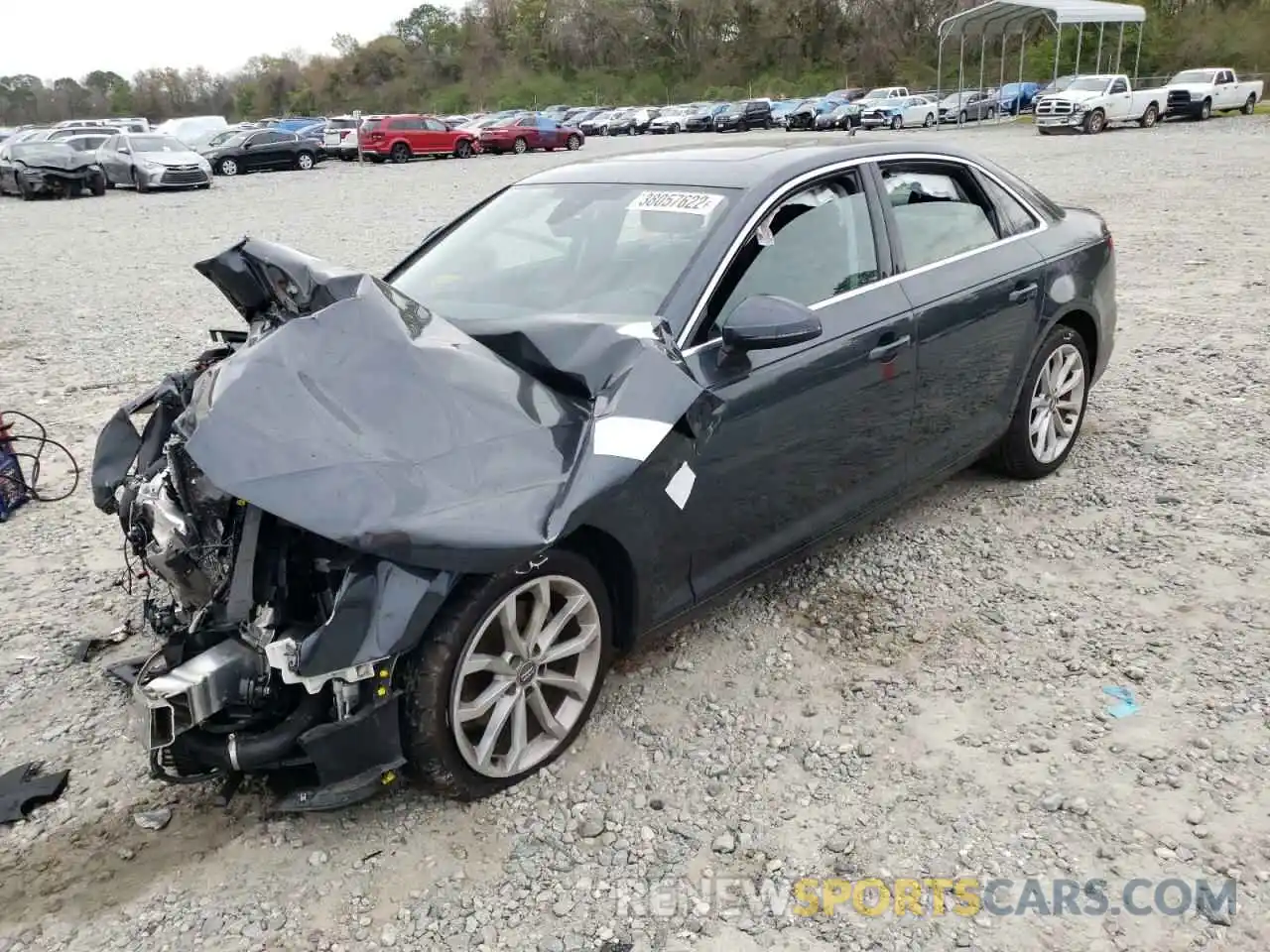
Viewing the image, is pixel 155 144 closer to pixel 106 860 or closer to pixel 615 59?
pixel 106 860

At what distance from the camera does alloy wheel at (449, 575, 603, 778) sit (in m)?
2.79

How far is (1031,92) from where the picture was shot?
44.8 metres

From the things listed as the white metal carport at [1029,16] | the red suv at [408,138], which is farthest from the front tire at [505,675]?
the white metal carport at [1029,16]

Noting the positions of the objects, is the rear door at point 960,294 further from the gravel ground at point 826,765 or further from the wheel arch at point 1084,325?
the gravel ground at point 826,765

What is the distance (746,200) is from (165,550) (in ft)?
7.25

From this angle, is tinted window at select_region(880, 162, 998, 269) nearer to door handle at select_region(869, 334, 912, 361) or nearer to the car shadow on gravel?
door handle at select_region(869, 334, 912, 361)

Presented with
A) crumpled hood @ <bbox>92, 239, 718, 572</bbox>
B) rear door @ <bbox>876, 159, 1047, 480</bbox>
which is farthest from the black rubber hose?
rear door @ <bbox>876, 159, 1047, 480</bbox>

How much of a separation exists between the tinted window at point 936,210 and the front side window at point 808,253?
0.25 metres

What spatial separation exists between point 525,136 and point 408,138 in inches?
Answer: 208

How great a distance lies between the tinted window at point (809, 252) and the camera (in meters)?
3.45

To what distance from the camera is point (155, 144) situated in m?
25.3

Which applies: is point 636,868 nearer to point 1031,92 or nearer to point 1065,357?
point 1065,357

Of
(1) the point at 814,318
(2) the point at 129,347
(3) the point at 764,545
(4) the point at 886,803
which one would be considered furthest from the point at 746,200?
(2) the point at 129,347

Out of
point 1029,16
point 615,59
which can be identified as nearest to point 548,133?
point 1029,16
